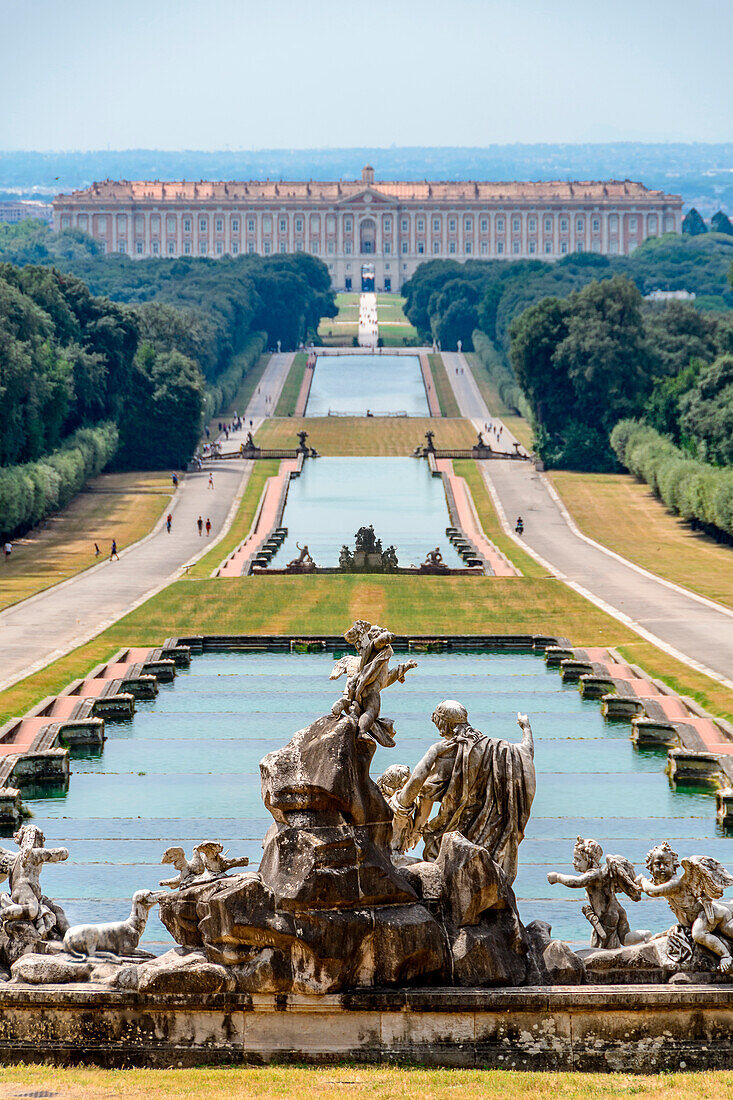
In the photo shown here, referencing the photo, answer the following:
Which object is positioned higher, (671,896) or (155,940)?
(671,896)

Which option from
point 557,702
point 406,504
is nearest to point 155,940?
point 557,702

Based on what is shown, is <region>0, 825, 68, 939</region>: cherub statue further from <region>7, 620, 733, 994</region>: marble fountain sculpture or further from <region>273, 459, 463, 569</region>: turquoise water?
<region>273, 459, 463, 569</region>: turquoise water

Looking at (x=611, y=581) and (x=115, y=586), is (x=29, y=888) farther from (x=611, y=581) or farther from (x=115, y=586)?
(x=611, y=581)

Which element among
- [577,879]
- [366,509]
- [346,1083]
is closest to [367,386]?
[366,509]

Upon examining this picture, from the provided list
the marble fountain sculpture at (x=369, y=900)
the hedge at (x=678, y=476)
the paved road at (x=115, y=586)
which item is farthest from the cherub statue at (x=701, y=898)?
the hedge at (x=678, y=476)

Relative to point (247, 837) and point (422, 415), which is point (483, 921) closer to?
point (247, 837)

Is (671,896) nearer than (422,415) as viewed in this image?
Yes

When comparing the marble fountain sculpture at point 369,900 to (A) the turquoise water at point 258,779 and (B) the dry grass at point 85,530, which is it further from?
(B) the dry grass at point 85,530
